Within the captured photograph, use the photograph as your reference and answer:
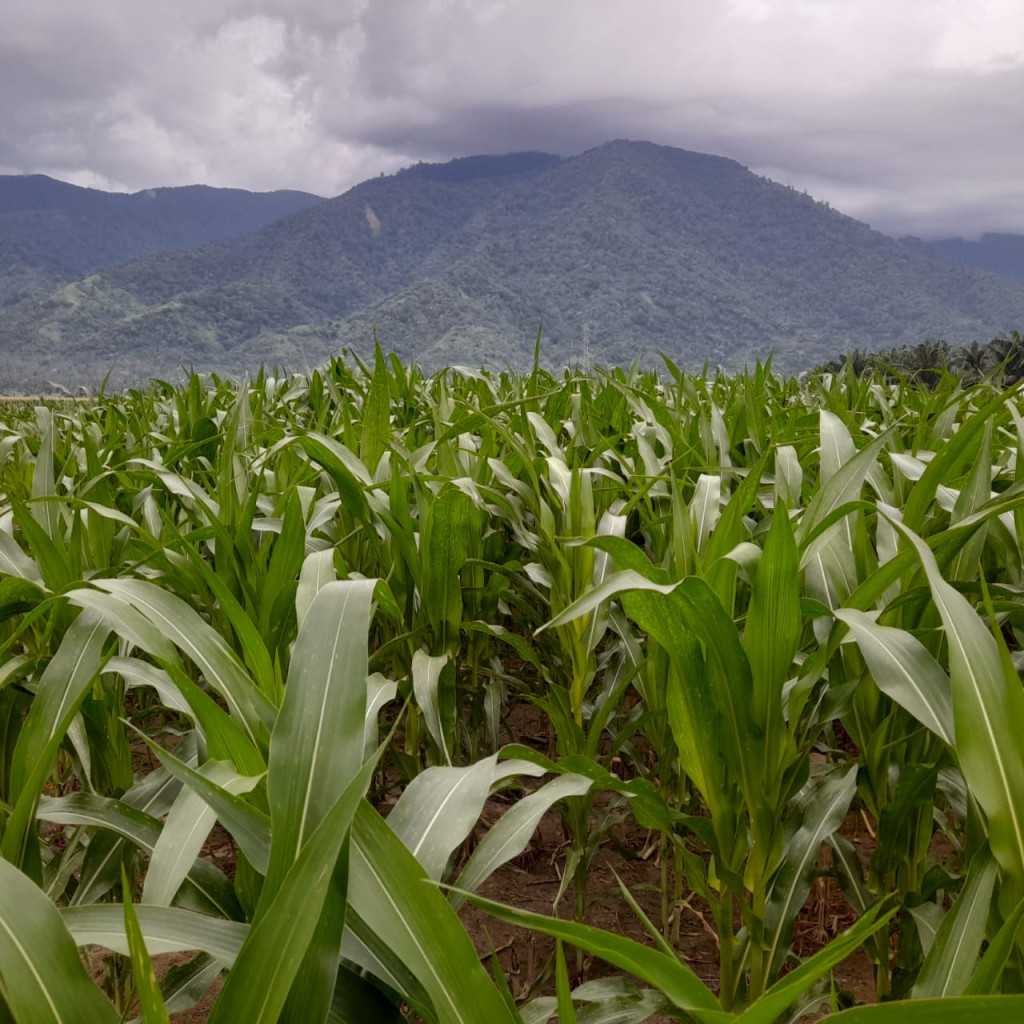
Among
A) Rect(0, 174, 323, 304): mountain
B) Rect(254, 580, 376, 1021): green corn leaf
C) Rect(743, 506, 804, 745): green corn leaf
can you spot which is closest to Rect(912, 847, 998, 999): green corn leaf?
Rect(743, 506, 804, 745): green corn leaf

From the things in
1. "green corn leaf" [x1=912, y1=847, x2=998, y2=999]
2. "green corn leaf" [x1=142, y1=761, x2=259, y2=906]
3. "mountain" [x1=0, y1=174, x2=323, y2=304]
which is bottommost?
"green corn leaf" [x1=912, y1=847, x2=998, y2=999]

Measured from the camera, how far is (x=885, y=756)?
3.29 ft

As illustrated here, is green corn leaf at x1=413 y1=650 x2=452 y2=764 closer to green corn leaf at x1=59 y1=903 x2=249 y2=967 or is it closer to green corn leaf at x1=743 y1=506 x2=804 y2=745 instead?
green corn leaf at x1=743 y1=506 x2=804 y2=745

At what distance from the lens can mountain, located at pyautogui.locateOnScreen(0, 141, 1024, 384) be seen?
65.9 metres

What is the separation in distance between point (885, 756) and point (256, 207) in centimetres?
20104

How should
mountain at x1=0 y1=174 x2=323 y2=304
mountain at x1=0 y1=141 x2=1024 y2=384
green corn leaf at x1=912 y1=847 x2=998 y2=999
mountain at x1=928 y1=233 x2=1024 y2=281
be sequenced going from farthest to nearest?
mountain at x1=928 y1=233 x2=1024 y2=281 < mountain at x1=0 y1=174 x2=323 y2=304 < mountain at x1=0 y1=141 x2=1024 y2=384 < green corn leaf at x1=912 y1=847 x2=998 y2=999

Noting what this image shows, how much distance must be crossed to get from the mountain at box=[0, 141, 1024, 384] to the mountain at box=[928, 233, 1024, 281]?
105m

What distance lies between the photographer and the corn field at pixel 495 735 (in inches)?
19.2

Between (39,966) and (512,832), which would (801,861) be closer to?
(512,832)

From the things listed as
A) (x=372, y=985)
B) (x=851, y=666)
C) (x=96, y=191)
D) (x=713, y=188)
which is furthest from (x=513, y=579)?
(x=96, y=191)

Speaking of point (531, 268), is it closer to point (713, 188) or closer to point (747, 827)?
point (713, 188)

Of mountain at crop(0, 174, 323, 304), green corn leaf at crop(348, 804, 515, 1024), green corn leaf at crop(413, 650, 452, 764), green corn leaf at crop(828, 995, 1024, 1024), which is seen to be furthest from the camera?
mountain at crop(0, 174, 323, 304)

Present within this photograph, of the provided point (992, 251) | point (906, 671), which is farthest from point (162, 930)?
point (992, 251)

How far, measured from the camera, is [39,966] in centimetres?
45
